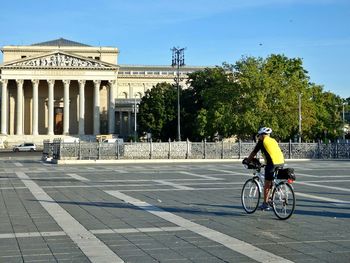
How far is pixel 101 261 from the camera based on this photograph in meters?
7.63

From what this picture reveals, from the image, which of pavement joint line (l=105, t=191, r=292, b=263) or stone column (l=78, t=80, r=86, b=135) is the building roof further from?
pavement joint line (l=105, t=191, r=292, b=263)

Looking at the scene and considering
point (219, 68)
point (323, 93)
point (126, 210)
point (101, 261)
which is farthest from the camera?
point (323, 93)

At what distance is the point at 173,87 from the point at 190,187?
68.4 m

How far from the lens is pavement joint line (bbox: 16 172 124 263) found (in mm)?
7957

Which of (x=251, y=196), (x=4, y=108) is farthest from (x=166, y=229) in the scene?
(x=4, y=108)

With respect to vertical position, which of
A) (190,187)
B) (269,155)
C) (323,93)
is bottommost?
(190,187)

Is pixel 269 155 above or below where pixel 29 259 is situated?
above

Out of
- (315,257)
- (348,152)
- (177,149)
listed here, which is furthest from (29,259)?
(348,152)

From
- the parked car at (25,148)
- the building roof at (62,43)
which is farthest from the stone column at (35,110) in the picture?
the parked car at (25,148)

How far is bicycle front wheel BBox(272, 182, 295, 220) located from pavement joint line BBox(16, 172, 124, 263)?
155 inches

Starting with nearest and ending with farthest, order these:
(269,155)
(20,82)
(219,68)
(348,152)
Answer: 1. (269,155)
2. (348,152)
3. (219,68)
4. (20,82)

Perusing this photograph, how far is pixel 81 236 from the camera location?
9.62m

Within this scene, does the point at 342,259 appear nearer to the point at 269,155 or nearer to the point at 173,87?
the point at 269,155

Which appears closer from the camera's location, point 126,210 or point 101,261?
point 101,261
